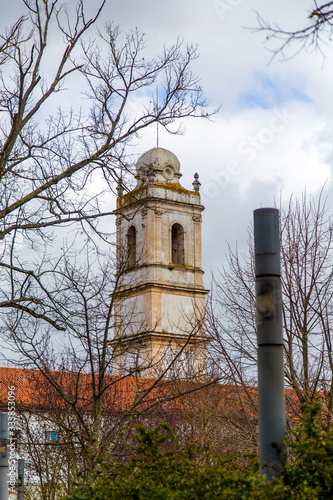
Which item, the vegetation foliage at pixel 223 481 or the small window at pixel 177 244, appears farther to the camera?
the small window at pixel 177 244

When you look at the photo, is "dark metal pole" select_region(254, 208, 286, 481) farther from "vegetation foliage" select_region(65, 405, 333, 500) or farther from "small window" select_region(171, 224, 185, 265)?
"small window" select_region(171, 224, 185, 265)

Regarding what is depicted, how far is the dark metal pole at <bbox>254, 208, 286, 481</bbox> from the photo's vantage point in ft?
18.2

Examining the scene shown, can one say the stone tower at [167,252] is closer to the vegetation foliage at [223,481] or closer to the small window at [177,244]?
the small window at [177,244]

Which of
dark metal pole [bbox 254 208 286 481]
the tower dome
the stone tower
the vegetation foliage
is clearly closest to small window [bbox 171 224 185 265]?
the stone tower

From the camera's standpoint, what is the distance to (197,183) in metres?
59.7

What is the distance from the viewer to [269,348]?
564cm

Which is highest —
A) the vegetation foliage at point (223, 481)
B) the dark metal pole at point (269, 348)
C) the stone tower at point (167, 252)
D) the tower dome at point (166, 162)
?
the tower dome at point (166, 162)

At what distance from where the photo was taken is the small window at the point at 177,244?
5706 centimetres

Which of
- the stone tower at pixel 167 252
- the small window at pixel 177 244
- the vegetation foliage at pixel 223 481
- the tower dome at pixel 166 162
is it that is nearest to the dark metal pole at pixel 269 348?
the vegetation foliage at pixel 223 481

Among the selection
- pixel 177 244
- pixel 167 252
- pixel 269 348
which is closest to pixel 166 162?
pixel 177 244

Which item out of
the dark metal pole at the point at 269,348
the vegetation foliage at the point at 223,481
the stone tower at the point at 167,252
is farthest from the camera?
the stone tower at the point at 167,252

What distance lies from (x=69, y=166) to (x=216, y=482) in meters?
9.21

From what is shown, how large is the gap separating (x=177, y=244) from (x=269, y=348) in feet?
170

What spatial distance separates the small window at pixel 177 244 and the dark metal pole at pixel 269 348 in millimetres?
50800
